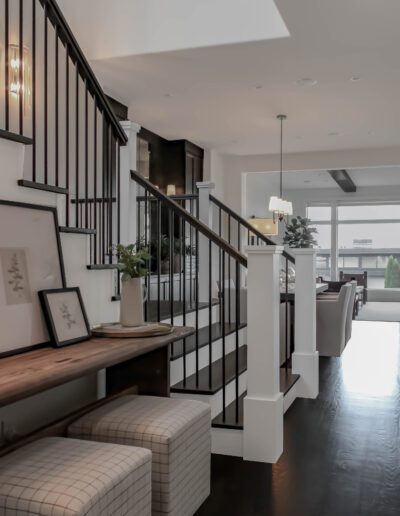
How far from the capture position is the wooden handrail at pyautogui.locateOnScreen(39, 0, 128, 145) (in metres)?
2.68

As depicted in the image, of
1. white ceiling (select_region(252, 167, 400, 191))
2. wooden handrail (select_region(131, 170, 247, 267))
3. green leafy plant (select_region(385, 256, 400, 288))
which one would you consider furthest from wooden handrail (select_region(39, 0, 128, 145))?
green leafy plant (select_region(385, 256, 400, 288))

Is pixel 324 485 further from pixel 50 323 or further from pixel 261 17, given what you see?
pixel 261 17

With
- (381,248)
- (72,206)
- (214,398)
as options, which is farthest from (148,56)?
(381,248)

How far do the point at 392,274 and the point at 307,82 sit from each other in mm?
10990

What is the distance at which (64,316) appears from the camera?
2.28 meters

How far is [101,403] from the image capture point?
98.7 inches

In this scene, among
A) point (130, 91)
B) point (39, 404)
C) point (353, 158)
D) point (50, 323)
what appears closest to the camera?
point (50, 323)

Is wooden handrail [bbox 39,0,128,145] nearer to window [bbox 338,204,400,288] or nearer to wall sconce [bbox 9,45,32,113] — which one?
wall sconce [bbox 9,45,32,113]

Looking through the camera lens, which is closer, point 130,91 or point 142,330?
point 142,330

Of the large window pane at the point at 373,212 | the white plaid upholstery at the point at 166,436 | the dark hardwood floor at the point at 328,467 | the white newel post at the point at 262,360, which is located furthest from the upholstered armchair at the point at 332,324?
the large window pane at the point at 373,212

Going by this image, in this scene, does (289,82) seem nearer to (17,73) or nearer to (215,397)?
(17,73)

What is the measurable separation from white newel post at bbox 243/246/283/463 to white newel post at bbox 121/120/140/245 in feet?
2.56

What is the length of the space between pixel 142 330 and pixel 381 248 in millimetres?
14644

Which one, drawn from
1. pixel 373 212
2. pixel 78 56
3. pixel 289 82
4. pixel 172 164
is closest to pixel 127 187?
pixel 78 56
